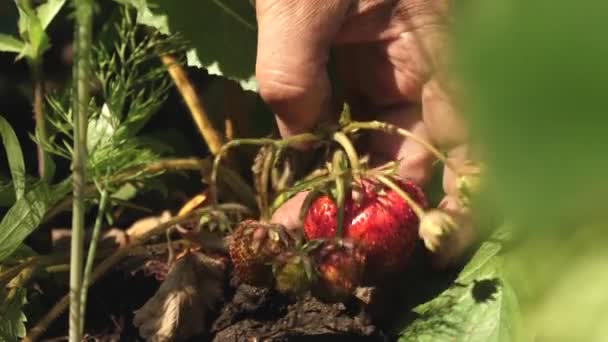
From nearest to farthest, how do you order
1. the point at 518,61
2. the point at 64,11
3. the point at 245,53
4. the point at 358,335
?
the point at 518,61 → the point at 358,335 → the point at 245,53 → the point at 64,11

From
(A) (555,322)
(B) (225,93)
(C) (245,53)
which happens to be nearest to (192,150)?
(B) (225,93)

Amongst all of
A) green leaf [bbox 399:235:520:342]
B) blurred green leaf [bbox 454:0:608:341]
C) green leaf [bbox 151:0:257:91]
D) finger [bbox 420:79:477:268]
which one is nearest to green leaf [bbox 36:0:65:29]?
green leaf [bbox 151:0:257:91]

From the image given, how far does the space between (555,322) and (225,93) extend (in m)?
1.15

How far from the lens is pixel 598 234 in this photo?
0.31 ft

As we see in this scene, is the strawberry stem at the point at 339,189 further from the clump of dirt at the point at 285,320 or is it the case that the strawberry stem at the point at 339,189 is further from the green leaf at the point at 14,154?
the green leaf at the point at 14,154

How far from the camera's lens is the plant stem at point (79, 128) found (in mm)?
603

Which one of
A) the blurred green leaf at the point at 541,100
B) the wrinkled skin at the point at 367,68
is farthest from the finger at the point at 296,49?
the blurred green leaf at the point at 541,100

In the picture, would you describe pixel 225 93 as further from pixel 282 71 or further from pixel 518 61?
pixel 518 61

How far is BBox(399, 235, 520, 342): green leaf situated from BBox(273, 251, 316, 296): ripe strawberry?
0.14 m

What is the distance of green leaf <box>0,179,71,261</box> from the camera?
0.91 meters

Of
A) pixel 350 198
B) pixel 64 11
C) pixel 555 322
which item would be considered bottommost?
pixel 350 198

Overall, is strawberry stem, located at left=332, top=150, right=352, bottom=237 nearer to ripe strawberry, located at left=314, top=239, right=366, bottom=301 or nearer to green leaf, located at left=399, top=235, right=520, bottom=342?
ripe strawberry, located at left=314, top=239, right=366, bottom=301

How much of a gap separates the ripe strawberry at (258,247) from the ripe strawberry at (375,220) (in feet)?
0.18

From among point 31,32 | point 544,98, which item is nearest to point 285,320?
point 31,32
